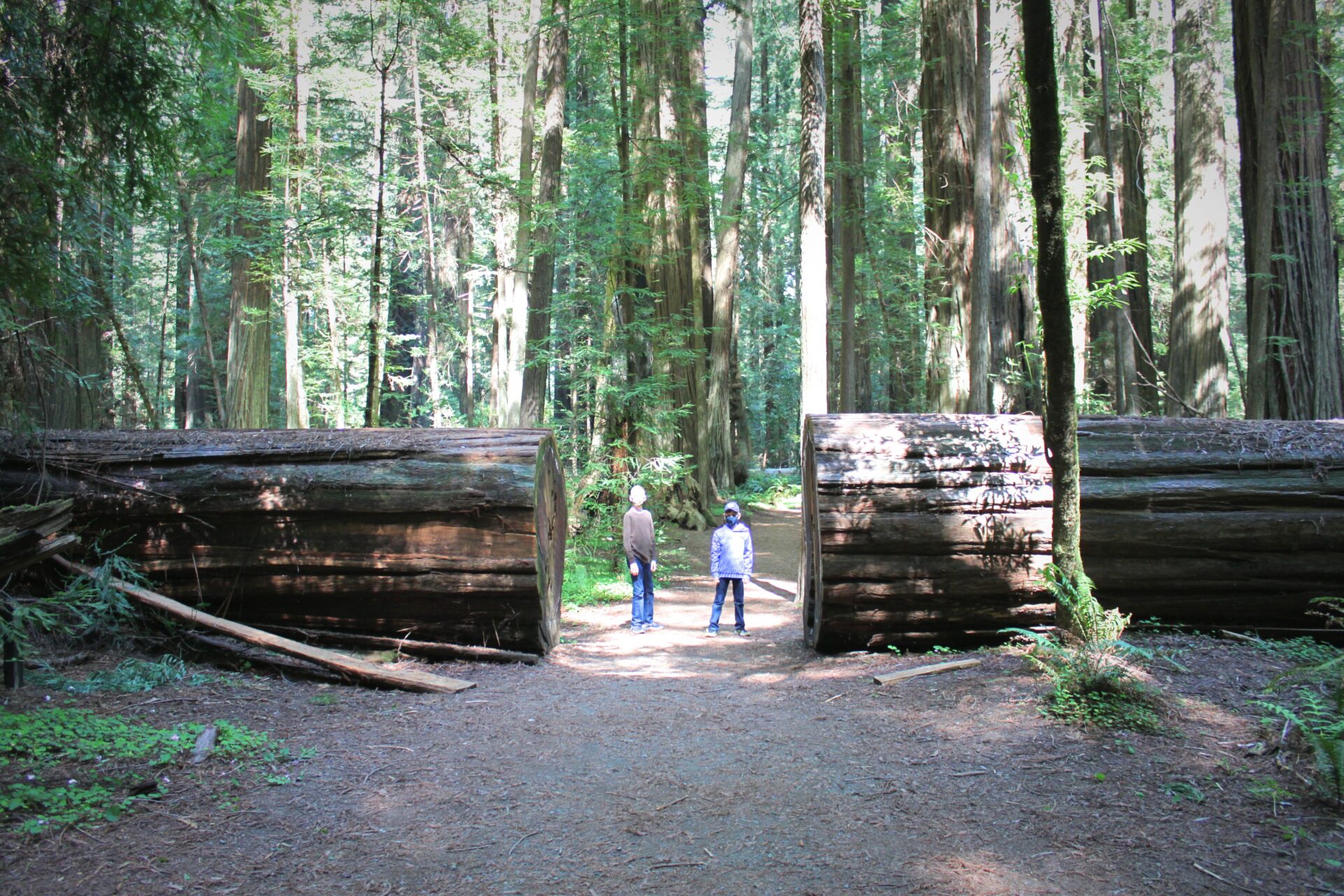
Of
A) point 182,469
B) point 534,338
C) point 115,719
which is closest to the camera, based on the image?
point 115,719

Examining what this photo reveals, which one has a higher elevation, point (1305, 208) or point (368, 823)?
point (1305, 208)

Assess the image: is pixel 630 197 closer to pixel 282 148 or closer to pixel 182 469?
pixel 282 148

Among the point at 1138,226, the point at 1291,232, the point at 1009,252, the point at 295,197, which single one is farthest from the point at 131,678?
the point at 1138,226

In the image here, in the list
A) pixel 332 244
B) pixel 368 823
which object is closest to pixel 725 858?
pixel 368 823

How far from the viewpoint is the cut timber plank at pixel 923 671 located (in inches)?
245

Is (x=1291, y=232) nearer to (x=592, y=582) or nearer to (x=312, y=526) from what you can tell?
(x=592, y=582)

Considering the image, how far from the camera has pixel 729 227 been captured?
1881 cm

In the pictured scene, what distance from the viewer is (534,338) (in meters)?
16.1

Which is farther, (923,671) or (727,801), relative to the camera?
(923,671)

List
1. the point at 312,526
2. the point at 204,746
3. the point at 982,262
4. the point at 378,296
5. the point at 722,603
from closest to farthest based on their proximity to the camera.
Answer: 1. the point at 204,746
2. the point at 312,526
3. the point at 722,603
4. the point at 982,262
5. the point at 378,296

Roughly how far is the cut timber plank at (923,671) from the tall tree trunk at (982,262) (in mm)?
6171

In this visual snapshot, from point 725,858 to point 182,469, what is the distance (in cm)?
605

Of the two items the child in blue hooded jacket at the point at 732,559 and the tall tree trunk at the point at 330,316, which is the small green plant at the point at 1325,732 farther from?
the tall tree trunk at the point at 330,316

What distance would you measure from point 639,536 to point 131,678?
563 cm
